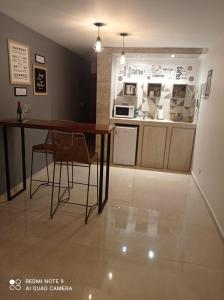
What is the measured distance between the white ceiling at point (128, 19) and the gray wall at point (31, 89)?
0.16m

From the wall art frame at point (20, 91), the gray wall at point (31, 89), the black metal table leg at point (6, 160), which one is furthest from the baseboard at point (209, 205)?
the wall art frame at point (20, 91)

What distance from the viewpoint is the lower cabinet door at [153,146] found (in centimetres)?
431

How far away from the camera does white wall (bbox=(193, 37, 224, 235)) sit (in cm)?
263

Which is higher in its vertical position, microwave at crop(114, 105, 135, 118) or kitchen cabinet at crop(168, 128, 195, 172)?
microwave at crop(114, 105, 135, 118)

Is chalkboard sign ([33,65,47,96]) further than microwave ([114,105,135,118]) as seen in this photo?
No

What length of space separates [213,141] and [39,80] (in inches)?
110

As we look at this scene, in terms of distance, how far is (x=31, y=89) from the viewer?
341cm

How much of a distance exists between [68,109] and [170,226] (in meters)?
3.44

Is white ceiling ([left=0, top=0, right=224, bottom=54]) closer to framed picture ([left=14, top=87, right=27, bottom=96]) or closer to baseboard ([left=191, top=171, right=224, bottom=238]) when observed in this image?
framed picture ([left=14, top=87, right=27, bottom=96])

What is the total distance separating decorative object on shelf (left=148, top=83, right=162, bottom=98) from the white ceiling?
104 cm

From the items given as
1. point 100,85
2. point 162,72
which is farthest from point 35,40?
point 162,72

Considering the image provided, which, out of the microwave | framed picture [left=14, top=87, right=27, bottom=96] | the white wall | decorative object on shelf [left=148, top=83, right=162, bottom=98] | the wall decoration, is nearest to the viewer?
the white wall

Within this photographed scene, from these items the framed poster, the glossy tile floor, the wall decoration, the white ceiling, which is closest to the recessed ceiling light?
the glossy tile floor

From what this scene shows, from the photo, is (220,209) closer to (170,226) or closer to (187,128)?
(170,226)
